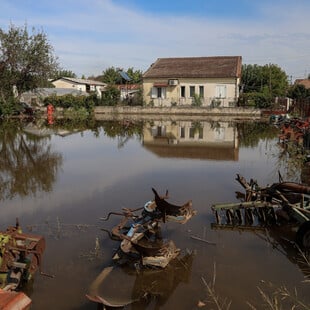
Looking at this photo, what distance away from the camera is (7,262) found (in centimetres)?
502

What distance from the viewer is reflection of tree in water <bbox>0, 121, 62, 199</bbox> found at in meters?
10.6

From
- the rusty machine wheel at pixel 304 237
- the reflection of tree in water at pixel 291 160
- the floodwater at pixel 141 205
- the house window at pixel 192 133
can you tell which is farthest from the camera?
the house window at pixel 192 133

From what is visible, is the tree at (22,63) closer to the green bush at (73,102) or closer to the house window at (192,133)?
the green bush at (73,102)

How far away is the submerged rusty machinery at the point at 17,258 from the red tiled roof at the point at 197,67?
119ft

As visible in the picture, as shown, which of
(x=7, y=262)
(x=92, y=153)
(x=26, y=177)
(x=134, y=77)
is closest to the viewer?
(x=7, y=262)

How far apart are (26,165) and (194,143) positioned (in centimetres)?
876

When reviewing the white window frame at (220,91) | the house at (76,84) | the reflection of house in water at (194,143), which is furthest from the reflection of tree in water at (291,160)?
the house at (76,84)

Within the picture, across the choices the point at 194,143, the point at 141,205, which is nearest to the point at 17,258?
the point at 141,205

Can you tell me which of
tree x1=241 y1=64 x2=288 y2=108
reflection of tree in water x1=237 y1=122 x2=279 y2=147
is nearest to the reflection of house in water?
reflection of tree in water x1=237 y1=122 x2=279 y2=147

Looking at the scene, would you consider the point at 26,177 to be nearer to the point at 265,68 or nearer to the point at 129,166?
the point at 129,166

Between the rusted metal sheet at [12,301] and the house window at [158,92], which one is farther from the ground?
the house window at [158,92]

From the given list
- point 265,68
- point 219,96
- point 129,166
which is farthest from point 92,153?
point 265,68

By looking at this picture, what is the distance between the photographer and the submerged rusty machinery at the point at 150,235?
574cm

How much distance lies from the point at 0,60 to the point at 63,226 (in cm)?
3115
